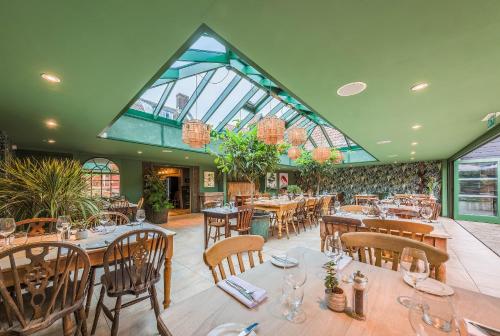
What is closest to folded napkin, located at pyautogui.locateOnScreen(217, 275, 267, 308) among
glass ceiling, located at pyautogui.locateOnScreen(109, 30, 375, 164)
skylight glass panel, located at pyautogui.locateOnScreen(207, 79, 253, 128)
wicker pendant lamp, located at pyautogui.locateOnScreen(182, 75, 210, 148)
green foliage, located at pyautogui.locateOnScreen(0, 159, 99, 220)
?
green foliage, located at pyautogui.locateOnScreen(0, 159, 99, 220)

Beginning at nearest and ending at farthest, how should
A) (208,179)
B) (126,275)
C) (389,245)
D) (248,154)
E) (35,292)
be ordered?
(35,292) < (389,245) < (126,275) < (248,154) < (208,179)

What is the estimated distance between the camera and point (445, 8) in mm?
1299

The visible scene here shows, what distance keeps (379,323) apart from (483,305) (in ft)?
1.76

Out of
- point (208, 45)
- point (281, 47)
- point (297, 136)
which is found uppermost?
point (208, 45)

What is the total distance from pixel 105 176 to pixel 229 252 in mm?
7207

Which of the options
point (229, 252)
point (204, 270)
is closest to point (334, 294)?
point (229, 252)

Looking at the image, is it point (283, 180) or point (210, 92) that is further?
point (283, 180)

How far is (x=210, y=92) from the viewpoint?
584 centimetres

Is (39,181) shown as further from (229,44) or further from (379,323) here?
(379,323)

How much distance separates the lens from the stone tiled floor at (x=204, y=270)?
1.97 meters

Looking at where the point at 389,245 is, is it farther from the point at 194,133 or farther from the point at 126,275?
the point at 194,133

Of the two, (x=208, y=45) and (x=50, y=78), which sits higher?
(x=208, y=45)

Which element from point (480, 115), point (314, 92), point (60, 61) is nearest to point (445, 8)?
point (314, 92)

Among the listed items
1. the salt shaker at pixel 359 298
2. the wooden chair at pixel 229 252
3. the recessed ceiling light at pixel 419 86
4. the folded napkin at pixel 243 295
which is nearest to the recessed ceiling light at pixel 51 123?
the wooden chair at pixel 229 252
